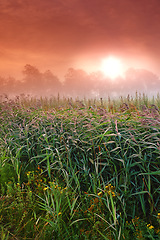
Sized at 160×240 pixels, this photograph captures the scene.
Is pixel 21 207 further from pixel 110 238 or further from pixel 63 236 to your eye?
pixel 110 238

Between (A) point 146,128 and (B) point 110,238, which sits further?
(A) point 146,128

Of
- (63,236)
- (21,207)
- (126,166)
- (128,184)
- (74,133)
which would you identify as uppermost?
(74,133)

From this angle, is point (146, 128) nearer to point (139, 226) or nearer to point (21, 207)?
point (139, 226)

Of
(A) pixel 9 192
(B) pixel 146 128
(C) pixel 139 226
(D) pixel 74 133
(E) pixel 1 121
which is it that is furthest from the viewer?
(E) pixel 1 121

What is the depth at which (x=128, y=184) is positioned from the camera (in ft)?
9.02

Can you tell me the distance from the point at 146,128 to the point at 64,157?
57.0 inches

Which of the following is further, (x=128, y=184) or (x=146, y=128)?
(x=146, y=128)

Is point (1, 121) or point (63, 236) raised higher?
point (1, 121)

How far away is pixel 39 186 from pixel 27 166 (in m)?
0.88

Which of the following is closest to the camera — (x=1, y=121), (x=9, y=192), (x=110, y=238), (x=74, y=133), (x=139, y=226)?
(x=110, y=238)

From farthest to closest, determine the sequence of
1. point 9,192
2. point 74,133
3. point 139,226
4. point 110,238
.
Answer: point 74,133
point 9,192
point 139,226
point 110,238

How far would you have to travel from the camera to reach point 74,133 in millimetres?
3697

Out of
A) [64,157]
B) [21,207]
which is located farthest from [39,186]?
[64,157]

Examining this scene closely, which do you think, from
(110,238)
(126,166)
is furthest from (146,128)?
(110,238)
